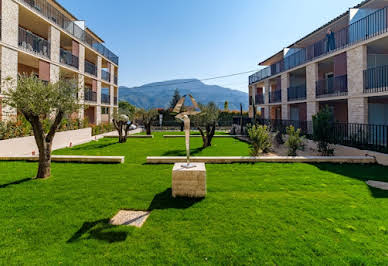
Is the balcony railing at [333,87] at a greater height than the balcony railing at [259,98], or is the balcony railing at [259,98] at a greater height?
the balcony railing at [259,98]

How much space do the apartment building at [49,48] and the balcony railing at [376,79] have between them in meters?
13.7

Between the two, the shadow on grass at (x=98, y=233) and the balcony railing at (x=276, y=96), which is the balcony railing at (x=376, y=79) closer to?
the balcony railing at (x=276, y=96)

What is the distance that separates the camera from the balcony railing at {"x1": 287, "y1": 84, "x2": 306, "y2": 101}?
19109 mm

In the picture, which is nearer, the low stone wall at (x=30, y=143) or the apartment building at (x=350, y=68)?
the low stone wall at (x=30, y=143)

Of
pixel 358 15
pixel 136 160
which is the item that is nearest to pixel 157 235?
pixel 136 160

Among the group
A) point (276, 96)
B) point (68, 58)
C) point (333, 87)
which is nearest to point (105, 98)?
point (68, 58)

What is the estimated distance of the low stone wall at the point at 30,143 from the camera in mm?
10180

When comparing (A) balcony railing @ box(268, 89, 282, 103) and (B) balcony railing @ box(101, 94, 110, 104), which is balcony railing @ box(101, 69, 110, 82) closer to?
(B) balcony railing @ box(101, 94, 110, 104)

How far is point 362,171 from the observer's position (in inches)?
297

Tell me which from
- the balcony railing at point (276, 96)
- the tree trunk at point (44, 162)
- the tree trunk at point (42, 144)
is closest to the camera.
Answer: the tree trunk at point (42, 144)

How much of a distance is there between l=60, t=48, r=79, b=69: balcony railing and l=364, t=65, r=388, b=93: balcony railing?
71.2 ft

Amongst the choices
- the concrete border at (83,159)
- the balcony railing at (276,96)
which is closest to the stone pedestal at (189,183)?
the concrete border at (83,159)

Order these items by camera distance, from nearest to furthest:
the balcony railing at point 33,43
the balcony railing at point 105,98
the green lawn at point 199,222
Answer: the green lawn at point 199,222
the balcony railing at point 33,43
the balcony railing at point 105,98

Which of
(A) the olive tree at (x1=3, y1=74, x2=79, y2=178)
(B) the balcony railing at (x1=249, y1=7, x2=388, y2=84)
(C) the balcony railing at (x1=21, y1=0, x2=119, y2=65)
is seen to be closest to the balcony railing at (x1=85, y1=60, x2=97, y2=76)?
(C) the balcony railing at (x1=21, y1=0, x2=119, y2=65)
